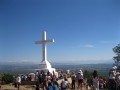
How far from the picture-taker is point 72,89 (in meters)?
19.4

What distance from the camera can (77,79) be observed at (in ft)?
63.4

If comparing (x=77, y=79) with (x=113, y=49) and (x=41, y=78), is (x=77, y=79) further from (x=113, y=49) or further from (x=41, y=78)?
(x=113, y=49)

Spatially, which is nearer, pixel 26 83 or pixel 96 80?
pixel 96 80

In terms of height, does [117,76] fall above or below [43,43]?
below

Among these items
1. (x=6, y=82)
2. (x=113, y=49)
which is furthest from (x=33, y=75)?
(x=113, y=49)

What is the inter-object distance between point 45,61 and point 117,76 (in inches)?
542

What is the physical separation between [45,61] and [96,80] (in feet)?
Result: 43.2

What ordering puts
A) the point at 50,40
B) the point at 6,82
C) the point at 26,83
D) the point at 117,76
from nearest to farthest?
the point at 117,76
the point at 26,83
the point at 6,82
the point at 50,40

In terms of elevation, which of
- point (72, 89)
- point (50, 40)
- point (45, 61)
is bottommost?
point (72, 89)

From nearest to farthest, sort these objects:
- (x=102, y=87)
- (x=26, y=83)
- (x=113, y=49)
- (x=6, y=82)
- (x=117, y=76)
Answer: (x=117, y=76)
(x=102, y=87)
(x=26, y=83)
(x=6, y=82)
(x=113, y=49)

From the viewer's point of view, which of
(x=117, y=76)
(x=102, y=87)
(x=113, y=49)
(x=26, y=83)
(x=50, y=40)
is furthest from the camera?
(x=113, y=49)

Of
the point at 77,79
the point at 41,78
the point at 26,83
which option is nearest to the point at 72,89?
the point at 77,79

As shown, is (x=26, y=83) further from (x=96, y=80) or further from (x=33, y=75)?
(x=96, y=80)

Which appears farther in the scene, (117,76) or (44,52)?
(44,52)
